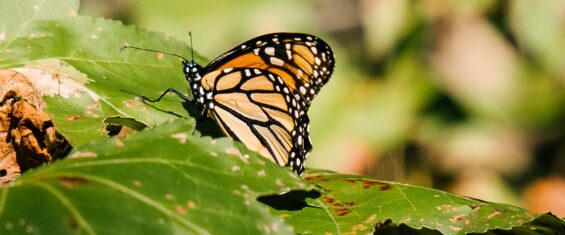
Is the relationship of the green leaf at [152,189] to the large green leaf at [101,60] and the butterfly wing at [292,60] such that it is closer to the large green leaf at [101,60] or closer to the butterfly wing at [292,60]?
the large green leaf at [101,60]

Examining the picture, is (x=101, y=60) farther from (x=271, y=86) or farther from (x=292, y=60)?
(x=292, y=60)

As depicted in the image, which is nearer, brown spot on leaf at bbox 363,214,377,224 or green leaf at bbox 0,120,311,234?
green leaf at bbox 0,120,311,234

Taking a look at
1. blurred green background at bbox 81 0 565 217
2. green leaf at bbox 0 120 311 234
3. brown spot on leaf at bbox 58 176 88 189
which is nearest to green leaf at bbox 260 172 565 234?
green leaf at bbox 0 120 311 234

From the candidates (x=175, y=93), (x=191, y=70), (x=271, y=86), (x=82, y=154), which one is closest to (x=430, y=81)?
(x=271, y=86)

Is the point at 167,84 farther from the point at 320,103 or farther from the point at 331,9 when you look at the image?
the point at 331,9

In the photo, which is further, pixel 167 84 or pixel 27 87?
pixel 167 84

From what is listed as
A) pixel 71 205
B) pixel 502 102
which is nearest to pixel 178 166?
pixel 71 205

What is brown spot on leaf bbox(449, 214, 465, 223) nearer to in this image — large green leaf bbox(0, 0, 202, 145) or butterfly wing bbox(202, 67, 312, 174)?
large green leaf bbox(0, 0, 202, 145)
